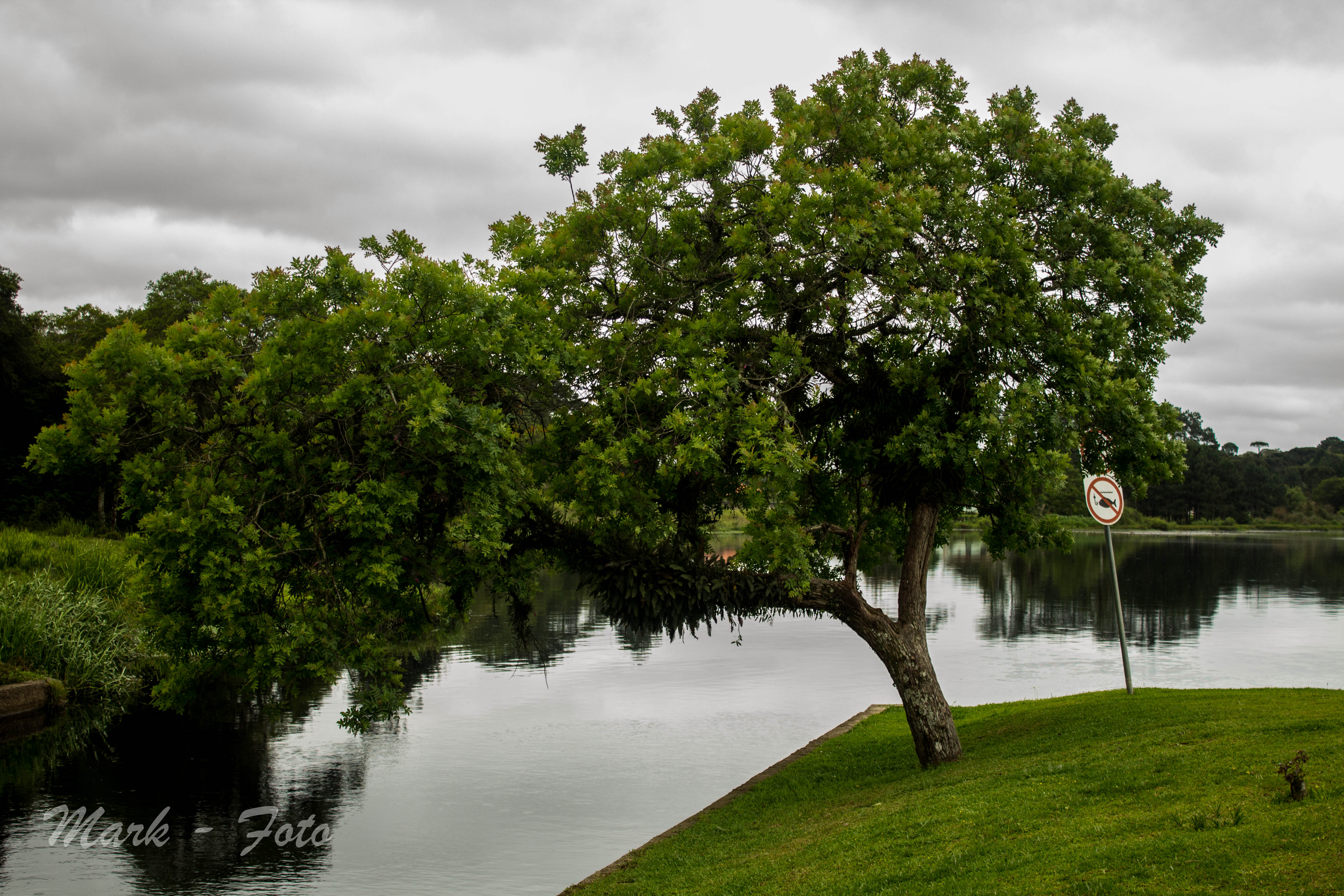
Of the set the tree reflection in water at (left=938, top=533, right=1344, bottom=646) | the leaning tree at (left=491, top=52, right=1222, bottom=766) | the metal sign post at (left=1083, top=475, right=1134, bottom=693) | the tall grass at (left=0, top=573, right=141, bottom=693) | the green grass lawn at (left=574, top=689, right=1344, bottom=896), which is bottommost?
the tree reflection in water at (left=938, top=533, right=1344, bottom=646)

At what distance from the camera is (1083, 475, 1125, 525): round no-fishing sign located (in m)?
15.9

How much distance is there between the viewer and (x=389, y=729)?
1934 cm

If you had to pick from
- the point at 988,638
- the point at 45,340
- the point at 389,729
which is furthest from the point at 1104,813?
the point at 45,340

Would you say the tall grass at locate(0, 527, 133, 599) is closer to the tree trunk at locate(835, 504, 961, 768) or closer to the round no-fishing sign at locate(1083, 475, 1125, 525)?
the tree trunk at locate(835, 504, 961, 768)

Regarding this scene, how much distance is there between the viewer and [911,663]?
13227 millimetres

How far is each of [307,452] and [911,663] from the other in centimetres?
Answer: 812

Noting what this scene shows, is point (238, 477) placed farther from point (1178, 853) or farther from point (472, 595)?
point (1178, 853)

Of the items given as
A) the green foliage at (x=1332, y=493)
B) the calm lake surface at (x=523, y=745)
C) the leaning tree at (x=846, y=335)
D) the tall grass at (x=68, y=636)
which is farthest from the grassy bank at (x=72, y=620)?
the green foliage at (x=1332, y=493)

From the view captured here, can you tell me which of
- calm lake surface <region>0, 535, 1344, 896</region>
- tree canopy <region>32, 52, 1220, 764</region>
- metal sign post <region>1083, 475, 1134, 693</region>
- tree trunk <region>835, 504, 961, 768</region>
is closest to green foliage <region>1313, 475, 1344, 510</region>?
calm lake surface <region>0, 535, 1344, 896</region>

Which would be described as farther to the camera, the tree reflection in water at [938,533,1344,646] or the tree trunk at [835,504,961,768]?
the tree reflection in water at [938,533,1344,646]

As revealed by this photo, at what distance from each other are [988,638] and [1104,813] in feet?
78.8

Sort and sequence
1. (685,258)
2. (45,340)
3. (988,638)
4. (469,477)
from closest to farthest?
(469,477), (685,258), (988,638), (45,340)

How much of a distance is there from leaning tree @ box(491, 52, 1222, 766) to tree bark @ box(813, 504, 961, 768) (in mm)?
38

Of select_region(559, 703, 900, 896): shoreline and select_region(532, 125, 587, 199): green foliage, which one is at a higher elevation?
select_region(532, 125, 587, 199): green foliage
